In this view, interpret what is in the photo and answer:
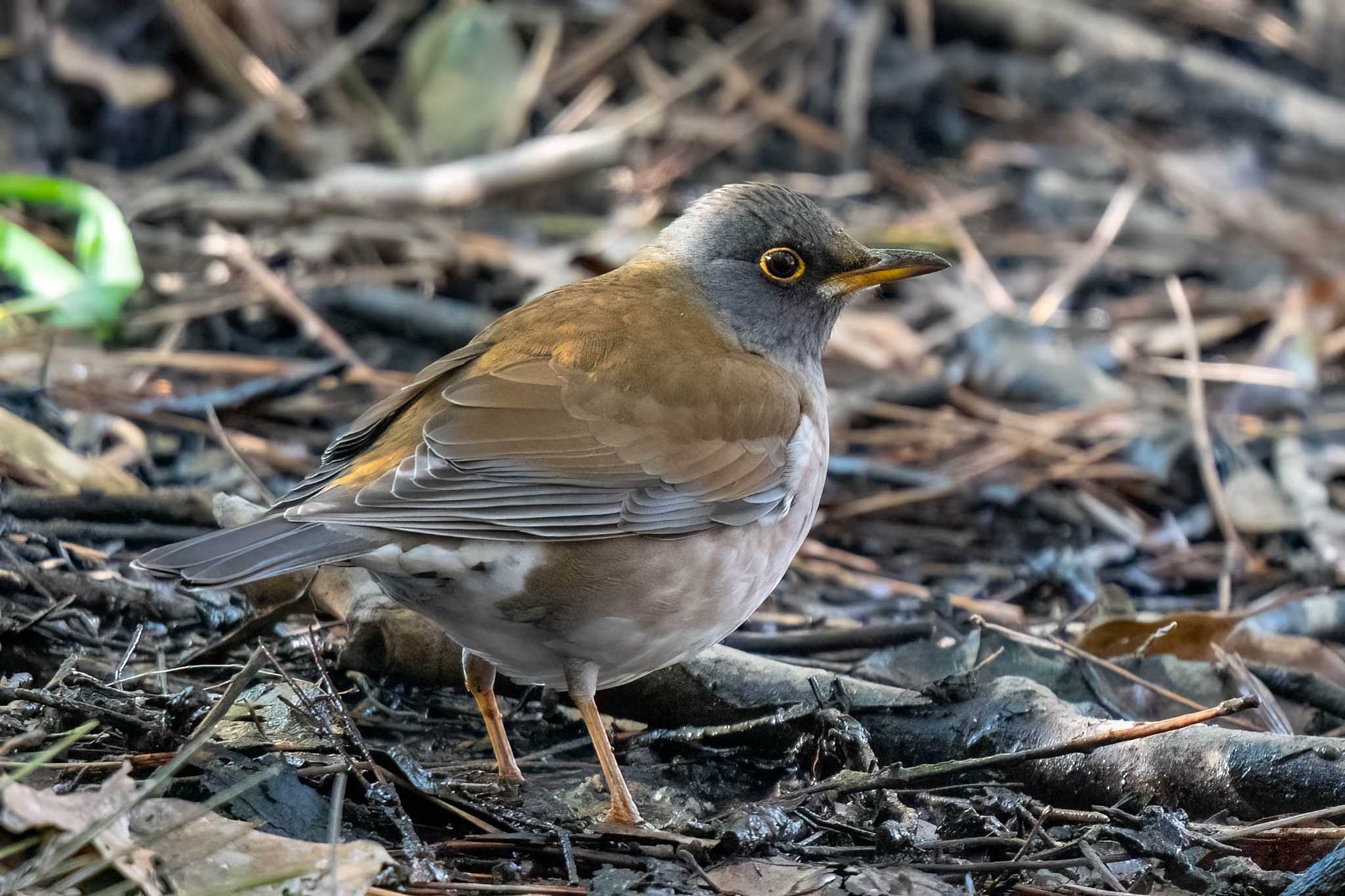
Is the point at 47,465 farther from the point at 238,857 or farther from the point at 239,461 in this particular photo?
the point at 238,857

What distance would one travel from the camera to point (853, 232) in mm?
7703

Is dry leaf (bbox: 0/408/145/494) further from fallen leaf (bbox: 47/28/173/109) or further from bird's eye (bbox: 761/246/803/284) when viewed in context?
fallen leaf (bbox: 47/28/173/109)

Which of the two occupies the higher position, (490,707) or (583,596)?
(583,596)

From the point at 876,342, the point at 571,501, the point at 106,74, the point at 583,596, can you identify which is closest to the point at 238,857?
the point at 583,596

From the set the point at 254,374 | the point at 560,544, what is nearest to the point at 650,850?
the point at 560,544

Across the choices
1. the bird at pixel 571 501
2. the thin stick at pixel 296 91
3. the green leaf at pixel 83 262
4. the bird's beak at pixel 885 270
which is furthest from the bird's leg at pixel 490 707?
the thin stick at pixel 296 91

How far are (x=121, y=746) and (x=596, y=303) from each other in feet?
5.56

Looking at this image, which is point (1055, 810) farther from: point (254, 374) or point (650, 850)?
point (254, 374)

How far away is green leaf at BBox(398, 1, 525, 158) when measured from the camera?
320 inches

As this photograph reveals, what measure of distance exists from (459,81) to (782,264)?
169 inches

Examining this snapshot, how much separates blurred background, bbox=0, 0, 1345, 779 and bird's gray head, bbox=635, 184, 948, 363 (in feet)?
3.13

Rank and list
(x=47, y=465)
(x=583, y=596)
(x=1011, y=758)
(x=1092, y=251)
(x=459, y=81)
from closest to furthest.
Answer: (x=1011, y=758), (x=583, y=596), (x=47, y=465), (x=1092, y=251), (x=459, y=81)

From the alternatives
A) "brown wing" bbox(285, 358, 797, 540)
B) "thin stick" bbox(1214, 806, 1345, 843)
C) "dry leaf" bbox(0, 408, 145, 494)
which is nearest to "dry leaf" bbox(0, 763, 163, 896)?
"brown wing" bbox(285, 358, 797, 540)

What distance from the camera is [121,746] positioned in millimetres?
3248
